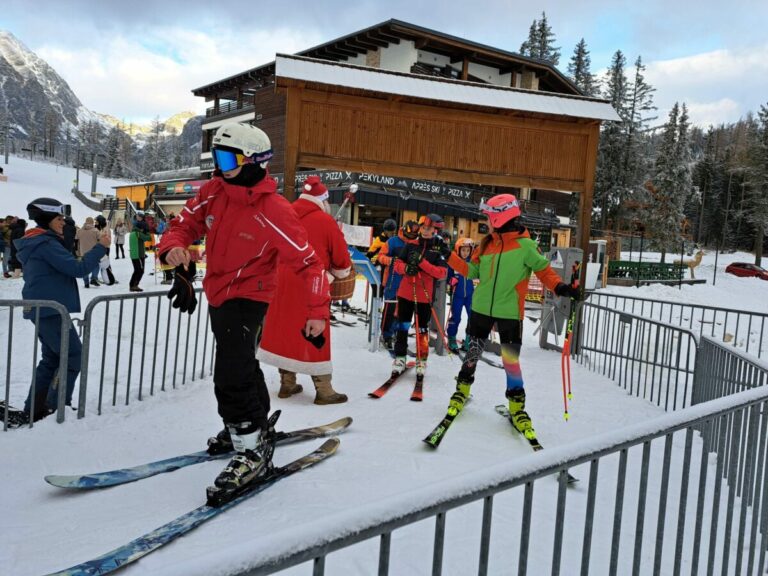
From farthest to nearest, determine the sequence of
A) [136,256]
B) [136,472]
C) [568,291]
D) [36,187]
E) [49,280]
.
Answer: [36,187], [136,256], [49,280], [568,291], [136,472]

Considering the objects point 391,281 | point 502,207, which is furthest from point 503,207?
point 391,281

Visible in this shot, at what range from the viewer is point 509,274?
455cm

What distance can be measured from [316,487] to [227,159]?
2.12 meters

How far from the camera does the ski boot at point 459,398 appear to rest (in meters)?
4.51

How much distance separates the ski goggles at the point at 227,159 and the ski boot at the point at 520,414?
9.62ft

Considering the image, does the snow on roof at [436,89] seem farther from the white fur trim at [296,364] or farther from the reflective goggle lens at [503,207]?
the white fur trim at [296,364]

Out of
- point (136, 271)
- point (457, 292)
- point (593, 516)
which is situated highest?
point (457, 292)

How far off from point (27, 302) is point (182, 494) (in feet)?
6.97

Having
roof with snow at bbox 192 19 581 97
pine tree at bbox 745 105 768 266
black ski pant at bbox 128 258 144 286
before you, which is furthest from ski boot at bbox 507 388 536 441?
pine tree at bbox 745 105 768 266

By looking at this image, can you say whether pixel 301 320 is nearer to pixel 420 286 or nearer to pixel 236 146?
pixel 420 286

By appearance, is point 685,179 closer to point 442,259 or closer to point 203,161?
point 203,161

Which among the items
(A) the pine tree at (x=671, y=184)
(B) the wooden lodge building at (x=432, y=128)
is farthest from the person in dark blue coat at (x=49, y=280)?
(A) the pine tree at (x=671, y=184)

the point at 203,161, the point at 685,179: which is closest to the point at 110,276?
the point at 203,161

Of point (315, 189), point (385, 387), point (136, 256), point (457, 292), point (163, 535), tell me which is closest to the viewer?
point (163, 535)
